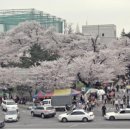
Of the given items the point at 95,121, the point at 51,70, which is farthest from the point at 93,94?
the point at 95,121

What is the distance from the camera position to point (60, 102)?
3984cm

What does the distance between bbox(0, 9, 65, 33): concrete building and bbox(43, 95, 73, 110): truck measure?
193 ft

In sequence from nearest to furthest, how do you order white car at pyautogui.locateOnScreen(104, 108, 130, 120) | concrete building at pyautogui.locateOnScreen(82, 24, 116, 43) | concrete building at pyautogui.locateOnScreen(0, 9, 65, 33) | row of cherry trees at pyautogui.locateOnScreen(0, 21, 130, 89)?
1. white car at pyautogui.locateOnScreen(104, 108, 130, 120)
2. row of cherry trees at pyautogui.locateOnScreen(0, 21, 130, 89)
3. concrete building at pyautogui.locateOnScreen(82, 24, 116, 43)
4. concrete building at pyautogui.locateOnScreen(0, 9, 65, 33)

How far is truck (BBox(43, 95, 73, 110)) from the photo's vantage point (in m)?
39.6

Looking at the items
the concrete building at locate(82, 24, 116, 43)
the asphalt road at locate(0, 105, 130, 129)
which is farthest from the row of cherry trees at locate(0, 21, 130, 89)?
the concrete building at locate(82, 24, 116, 43)

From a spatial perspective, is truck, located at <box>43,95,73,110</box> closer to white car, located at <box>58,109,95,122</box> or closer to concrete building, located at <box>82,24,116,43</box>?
white car, located at <box>58,109,95,122</box>

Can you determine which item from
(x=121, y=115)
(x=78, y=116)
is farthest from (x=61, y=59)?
(x=121, y=115)

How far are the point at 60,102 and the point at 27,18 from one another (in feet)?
232

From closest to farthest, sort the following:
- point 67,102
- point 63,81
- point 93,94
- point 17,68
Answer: point 67,102 → point 93,94 → point 63,81 → point 17,68

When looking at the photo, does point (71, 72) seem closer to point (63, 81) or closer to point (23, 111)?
point (63, 81)

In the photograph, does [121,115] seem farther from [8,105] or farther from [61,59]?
[61,59]

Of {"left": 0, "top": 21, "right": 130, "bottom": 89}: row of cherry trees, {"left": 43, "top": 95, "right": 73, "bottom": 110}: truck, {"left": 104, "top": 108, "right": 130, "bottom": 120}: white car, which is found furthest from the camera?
{"left": 0, "top": 21, "right": 130, "bottom": 89}: row of cherry trees

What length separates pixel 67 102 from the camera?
39.9m

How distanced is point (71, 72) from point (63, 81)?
2902mm
